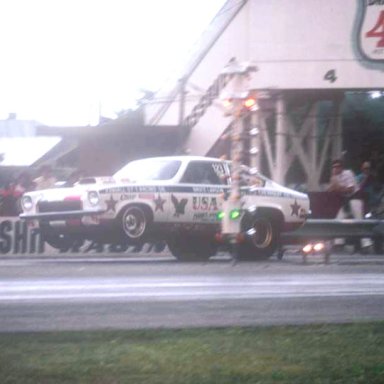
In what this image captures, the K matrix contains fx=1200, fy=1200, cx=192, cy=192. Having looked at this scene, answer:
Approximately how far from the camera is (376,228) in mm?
21375

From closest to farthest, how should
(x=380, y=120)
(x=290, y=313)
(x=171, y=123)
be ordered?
(x=290, y=313), (x=171, y=123), (x=380, y=120)

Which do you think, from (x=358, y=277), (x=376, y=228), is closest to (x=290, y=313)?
(x=358, y=277)

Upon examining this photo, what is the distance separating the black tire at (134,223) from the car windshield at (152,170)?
0.57m

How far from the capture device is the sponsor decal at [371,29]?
28.4 meters

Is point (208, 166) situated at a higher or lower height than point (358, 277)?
higher

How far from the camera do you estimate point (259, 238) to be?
64.8 ft

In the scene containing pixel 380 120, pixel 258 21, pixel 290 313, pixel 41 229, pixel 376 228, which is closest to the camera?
pixel 290 313

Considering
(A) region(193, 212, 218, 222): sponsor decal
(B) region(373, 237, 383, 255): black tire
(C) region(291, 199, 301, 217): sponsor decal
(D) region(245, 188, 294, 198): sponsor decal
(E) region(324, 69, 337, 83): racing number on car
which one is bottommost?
(B) region(373, 237, 383, 255): black tire

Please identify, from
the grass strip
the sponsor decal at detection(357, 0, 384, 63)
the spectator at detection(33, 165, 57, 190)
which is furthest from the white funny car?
the grass strip

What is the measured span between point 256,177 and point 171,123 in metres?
11.0

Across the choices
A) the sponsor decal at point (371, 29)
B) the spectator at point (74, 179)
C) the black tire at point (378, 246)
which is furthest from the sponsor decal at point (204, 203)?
the sponsor decal at point (371, 29)

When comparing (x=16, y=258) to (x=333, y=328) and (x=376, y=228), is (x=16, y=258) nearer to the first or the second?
(x=376, y=228)

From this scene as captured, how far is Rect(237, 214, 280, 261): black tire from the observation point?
19406 millimetres

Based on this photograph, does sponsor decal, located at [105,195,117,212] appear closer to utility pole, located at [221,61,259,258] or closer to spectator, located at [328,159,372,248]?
utility pole, located at [221,61,259,258]
